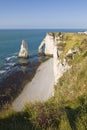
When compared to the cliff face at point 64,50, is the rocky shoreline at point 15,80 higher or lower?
lower

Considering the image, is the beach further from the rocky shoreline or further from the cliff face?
the cliff face

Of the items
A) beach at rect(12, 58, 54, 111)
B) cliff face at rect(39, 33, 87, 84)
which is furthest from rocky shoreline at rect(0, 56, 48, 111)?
cliff face at rect(39, 33, 87, 84)

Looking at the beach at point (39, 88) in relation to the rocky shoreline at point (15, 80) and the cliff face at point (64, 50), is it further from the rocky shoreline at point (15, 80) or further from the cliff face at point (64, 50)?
the cliff face at point (64, 50)

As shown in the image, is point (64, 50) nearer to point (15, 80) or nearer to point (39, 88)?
point (15, 80)

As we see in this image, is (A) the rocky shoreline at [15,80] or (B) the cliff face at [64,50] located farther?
(B) the cliff face at [64,50]

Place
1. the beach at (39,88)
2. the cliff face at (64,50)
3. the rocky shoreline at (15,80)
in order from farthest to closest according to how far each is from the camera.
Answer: the cliff face at (64,50), the rocky shoreline at (15,80), the beach at (39,88)

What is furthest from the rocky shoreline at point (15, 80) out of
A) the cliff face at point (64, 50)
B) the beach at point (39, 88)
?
the cliff face at point (64, 50)

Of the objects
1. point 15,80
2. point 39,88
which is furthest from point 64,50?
point 39,88

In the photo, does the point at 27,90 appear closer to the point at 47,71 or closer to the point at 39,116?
the point at 47,71
